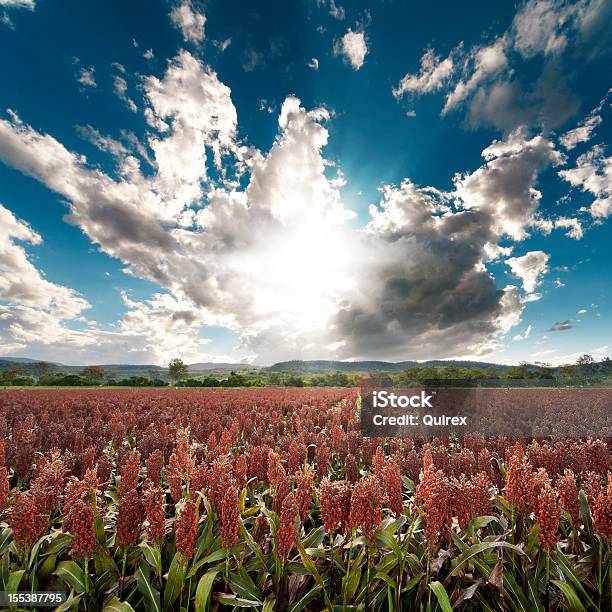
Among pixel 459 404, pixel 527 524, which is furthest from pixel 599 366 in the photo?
pixel 527 524

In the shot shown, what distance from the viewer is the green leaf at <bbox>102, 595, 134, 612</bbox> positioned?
100 inches

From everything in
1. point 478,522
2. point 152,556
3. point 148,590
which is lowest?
point 148,590

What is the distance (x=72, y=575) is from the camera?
2.82 metres

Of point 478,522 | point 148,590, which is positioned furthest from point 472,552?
point 148,590

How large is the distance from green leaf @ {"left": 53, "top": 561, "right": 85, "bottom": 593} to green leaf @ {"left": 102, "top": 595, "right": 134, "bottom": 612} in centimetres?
32

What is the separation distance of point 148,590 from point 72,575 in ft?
2.29

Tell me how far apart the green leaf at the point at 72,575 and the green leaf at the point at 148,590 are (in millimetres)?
470

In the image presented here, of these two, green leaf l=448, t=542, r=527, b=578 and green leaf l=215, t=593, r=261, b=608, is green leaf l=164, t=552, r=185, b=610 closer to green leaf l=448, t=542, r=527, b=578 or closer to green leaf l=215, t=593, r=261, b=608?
green leaf l=215, t=593, r=261, b=608

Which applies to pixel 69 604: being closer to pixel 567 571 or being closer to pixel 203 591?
pixel 203 591

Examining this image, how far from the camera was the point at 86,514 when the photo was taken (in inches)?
92.7

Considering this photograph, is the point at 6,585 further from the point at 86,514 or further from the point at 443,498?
the point at 443,498

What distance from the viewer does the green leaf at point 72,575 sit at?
2789mm

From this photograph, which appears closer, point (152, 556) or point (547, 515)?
point (547, 515)

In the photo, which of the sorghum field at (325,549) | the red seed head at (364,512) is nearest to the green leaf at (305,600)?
the sorghum field at (325,549)
